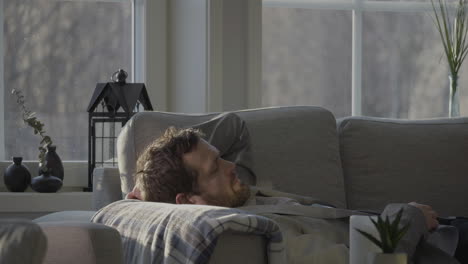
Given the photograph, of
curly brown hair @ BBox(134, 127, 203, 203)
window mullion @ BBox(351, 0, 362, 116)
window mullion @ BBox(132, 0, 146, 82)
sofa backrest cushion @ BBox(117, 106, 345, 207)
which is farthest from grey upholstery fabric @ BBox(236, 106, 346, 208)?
window mullion @ BBox(351, 0, 362, 116)

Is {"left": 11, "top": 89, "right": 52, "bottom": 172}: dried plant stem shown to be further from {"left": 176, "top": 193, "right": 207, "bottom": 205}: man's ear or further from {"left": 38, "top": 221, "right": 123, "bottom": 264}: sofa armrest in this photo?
{"left": 38, "top": 221, "right": 123, "bottom": 264}: sofa armrest

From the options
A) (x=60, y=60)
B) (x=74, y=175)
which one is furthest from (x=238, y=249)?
(x=60, y=60)

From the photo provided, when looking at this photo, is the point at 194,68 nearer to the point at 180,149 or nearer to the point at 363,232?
the point at 180,149

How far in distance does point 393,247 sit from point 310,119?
1594 millimetres

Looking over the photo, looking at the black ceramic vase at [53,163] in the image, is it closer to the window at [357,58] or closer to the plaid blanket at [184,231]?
the window at [357,58]

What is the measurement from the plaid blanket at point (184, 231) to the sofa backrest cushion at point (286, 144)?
65cm

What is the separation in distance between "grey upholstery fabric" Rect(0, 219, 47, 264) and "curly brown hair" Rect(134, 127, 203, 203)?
41.8 inches

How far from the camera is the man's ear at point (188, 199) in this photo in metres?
2.42

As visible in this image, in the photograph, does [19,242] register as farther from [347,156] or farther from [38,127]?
[38,127]

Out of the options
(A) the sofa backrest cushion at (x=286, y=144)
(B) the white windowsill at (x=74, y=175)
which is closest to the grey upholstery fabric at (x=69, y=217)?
(A) the sofa backrest cushion at (x=286, y=144)

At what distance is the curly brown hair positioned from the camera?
7.97ft

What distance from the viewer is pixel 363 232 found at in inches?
59.9

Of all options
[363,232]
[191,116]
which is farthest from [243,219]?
[191,116]

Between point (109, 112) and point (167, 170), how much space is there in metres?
1.21
